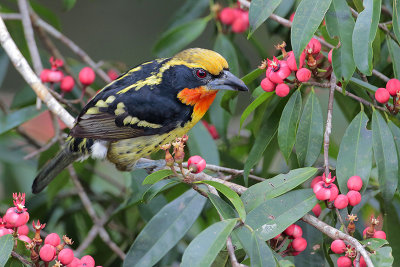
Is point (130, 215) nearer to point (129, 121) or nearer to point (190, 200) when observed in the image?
point (129, 121)

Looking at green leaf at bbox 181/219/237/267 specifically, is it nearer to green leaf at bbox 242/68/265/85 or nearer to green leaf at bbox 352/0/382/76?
green leaf at bbox 352/0/382/76

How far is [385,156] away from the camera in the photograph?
2.31m

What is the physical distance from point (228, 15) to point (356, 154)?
4.89 ft

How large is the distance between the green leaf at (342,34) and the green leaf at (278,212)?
0.44 meters

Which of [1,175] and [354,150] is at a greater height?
[354,150]

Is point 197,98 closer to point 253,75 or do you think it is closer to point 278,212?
point 253,75

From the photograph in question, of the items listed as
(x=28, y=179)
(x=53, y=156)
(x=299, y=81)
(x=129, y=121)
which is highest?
(x=299, y=81)

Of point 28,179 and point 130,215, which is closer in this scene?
point 130,215

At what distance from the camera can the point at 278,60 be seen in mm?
2467

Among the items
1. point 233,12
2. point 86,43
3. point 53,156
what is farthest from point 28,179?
point 86,43

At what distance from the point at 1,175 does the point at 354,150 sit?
3.15 meters

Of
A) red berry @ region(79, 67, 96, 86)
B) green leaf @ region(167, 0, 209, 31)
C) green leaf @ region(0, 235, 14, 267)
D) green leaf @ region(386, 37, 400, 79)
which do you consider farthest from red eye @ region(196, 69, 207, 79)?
green leaf @ region(0, 235, 14, 267)

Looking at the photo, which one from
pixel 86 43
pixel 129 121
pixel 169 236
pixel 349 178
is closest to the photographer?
pixel 349 178

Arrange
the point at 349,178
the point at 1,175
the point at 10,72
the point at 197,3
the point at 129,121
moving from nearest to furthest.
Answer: the point at 349,178 → the point at 129,121 → the point at 197,3 → the point at 1,175 → the point at 10,72
